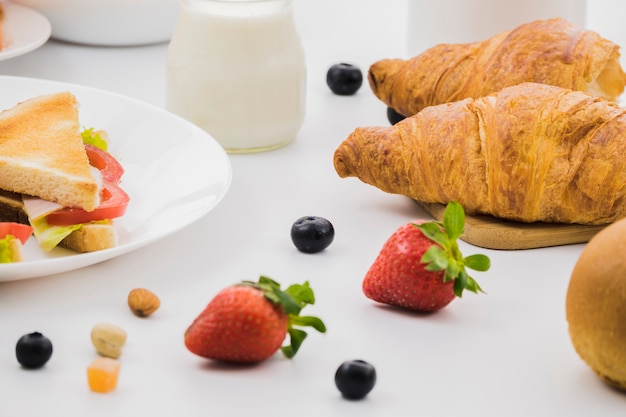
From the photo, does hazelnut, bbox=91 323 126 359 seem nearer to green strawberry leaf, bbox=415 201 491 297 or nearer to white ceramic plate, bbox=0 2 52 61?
green strawberry leaf, bbox=415 201 491 297

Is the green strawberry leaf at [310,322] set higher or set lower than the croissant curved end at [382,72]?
higher

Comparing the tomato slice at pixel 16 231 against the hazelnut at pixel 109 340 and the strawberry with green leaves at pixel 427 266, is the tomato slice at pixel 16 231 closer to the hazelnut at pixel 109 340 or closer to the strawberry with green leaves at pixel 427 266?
the hazelnut at pixel 109 340

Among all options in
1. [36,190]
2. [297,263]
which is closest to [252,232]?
[297,263]

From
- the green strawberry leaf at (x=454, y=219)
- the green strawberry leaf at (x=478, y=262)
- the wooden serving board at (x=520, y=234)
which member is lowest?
the wooden serving board at (x=520, y=234)

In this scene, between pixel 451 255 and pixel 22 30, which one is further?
pixel 22 30

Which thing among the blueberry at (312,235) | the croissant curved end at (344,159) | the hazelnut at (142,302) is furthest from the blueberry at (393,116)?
the hazelnut at (142,302)

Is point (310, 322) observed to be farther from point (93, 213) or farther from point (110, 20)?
point (110, 20)

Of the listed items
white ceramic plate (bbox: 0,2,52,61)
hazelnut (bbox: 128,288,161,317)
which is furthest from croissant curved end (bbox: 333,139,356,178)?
white ceramic plate (bbox: 0,2,52,61)

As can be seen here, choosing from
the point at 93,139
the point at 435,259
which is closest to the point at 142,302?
the point at 435,259
